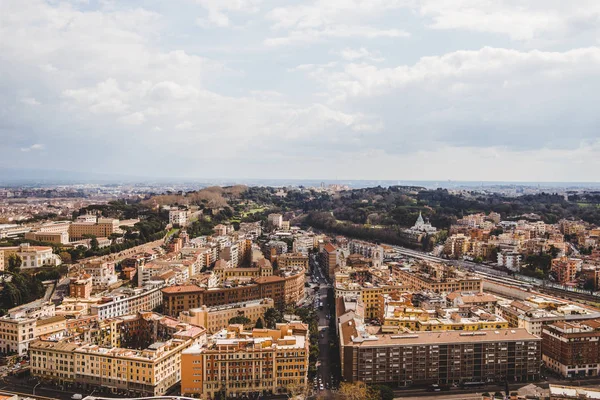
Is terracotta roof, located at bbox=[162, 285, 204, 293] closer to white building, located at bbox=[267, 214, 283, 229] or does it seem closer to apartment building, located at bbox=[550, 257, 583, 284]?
apartment building, located at bbox=[550, 257, 583, 284]

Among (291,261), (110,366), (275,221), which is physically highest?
(275,221)

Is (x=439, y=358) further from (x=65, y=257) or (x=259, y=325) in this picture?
(x=65, y=257)

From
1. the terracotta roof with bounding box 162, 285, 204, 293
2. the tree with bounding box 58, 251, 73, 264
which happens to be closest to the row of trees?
the tree with bounding box 58, 251, 73, 264

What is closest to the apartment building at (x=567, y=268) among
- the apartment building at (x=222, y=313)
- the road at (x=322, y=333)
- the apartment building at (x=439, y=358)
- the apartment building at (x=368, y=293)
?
the apartment building at (x=368, y=293)

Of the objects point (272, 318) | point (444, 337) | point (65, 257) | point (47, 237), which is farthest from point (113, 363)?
point (47, 237)

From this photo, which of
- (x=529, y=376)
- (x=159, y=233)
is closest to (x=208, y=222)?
(x=159, y=233)

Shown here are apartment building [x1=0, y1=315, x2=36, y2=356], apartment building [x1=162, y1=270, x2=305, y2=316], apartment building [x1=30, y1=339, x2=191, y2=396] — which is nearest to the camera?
apartment building [x1=30, y1=339, x2=191, y2=396]

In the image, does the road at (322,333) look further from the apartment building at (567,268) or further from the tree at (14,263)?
the tree at (14,263)
